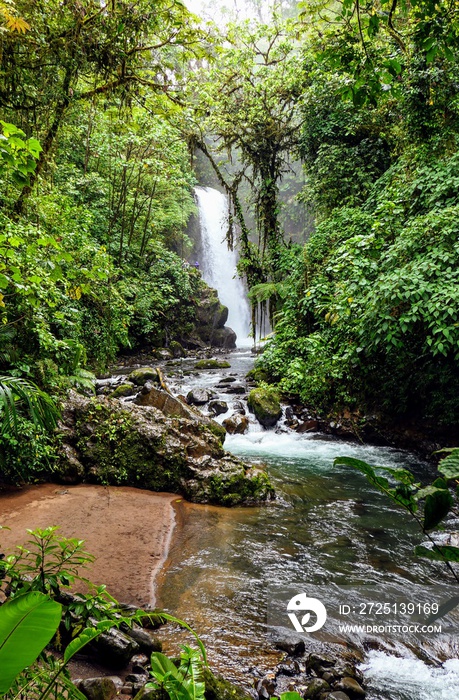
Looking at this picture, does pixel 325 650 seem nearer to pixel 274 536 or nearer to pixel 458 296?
pixel 274 536

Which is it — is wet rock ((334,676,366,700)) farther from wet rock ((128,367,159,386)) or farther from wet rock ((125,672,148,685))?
wet rock ((128,367,159,386))

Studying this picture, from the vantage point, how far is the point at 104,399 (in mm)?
6469

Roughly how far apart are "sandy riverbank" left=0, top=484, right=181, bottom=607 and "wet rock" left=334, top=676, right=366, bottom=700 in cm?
152

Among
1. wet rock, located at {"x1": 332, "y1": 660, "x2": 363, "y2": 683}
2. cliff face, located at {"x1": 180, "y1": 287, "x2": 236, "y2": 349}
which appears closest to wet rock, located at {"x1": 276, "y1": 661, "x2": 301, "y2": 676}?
wet rock, located at {"x1": 332, "y1": 660, "x2": 363, "y2": 683}

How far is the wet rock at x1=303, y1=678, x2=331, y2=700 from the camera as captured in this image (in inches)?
97.3

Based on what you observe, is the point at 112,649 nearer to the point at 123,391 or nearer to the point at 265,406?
the point at 265,406

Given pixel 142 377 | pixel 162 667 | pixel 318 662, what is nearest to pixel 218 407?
pixel 142 377

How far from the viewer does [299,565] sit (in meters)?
4.10

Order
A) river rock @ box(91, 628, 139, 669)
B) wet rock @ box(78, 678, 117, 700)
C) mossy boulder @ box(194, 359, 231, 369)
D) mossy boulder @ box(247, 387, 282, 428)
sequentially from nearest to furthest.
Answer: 1. wet rock @ box(78, 678, 117, 700)
2. river rock @ box(91, 628, 139, 669)
3. mossy boulder @ box(247, 387, 282, 428)
4. mossy boulder @ box(194, 359, 231, 369)

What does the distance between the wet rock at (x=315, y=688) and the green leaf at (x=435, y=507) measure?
7.52 ft

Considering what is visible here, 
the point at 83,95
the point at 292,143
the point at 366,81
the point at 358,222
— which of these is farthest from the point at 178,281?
the point at 366,81

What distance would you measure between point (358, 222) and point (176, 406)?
6355mm

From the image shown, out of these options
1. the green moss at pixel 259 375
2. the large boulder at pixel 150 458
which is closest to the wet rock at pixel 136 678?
the large boulder at pixel 150 458

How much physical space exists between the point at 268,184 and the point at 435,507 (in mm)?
14256
